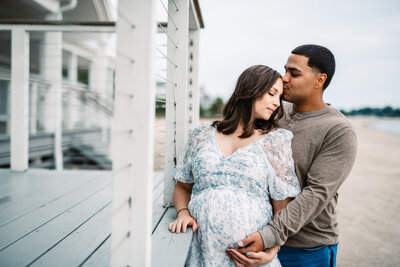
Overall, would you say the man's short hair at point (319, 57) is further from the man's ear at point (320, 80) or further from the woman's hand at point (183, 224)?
the woman's hand at point (183, 224)

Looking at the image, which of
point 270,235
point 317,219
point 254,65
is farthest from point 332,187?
point 254,65

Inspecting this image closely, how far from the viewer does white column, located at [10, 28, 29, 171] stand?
2562mm

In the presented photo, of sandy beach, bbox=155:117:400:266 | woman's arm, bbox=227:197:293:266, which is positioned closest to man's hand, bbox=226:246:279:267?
woman's arm, bbox=227:197:293:266

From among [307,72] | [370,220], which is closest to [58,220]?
[307,72]

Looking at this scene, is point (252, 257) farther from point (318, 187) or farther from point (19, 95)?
point (19, 95)

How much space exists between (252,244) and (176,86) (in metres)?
1.04

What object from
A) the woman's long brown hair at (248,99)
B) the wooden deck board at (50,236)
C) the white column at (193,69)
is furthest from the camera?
the white column at (193,69)

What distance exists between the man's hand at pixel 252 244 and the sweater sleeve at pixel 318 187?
24 millimetres

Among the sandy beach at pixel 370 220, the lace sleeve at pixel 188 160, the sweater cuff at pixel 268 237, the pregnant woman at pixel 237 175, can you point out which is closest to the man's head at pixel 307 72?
the pregnant woman at pixel 237 175

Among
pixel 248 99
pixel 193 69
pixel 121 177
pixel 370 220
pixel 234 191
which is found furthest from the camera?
pixel 370 220

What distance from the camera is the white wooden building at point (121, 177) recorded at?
817mm

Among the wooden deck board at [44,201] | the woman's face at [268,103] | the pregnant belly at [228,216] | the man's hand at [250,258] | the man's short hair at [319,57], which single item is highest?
the man's short hair at [319,57]

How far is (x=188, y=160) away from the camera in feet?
5.11

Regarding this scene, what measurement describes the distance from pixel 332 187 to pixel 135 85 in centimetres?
116
